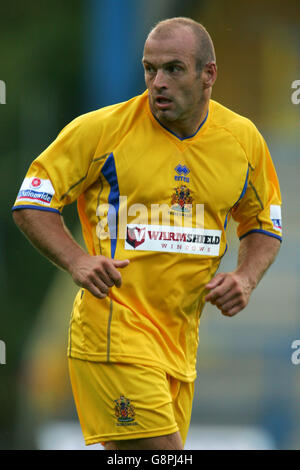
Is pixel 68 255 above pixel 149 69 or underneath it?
underneath

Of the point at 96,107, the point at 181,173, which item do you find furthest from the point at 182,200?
the point at 96,107

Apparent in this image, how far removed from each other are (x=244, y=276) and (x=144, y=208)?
1.71 ft

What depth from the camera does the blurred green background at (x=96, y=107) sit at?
7.02 meters

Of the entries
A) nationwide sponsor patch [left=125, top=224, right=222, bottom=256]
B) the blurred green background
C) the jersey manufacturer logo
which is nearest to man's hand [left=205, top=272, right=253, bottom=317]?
nationwide sponsor patch [left=125, top=224, right=222, bottom=256]

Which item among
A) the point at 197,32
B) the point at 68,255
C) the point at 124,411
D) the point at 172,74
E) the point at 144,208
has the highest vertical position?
the point at 197,32

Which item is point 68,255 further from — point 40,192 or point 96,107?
point 96,107

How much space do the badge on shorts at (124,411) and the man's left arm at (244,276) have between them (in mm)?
512

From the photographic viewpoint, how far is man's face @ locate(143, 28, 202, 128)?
411 centimetres

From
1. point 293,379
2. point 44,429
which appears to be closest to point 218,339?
point 293,379

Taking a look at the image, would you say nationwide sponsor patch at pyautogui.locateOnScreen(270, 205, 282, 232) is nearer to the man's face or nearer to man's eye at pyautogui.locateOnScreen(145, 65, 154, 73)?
the man's face

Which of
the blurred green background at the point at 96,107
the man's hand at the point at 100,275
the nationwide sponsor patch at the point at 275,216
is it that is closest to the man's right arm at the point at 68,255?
the man's hand at the point at 100,275

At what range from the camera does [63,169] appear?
4.11 meters

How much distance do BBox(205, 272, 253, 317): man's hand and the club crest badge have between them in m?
0.33

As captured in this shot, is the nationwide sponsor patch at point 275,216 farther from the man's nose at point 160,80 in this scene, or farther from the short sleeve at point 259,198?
the man's nose at point 160,80
